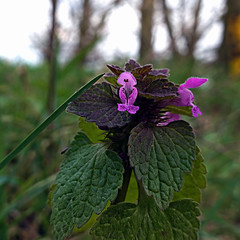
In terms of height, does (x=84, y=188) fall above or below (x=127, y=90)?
below

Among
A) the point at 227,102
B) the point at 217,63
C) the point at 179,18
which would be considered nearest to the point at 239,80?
the point at 227,102

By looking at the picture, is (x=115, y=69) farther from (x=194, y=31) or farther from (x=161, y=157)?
(x=194, y=31)

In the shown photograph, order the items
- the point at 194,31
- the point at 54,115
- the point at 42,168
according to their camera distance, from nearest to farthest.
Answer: the point at 54,115
the point at 42,168
the point at 194,31

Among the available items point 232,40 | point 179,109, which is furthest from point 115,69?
point 232,40

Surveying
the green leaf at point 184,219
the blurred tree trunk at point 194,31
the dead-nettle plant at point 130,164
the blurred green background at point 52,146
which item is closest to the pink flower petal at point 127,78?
the dead-nettle plant at point 130,164

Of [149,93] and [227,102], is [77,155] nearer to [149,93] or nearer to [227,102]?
[149,93]

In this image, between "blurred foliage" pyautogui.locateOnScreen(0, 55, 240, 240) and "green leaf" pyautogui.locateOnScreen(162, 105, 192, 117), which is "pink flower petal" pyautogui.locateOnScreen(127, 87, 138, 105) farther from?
"blurred foliage" pyautogui.locateOnScreen(0, 55, 240, 240)

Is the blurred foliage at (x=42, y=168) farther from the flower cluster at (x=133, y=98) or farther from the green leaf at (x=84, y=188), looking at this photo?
the green leaf at (x=84, y=188)

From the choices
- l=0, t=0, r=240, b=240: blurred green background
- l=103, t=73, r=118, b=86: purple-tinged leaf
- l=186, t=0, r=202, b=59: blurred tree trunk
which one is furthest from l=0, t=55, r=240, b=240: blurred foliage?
l=186, t=0, r=202, b=59: blurred tree trunk
